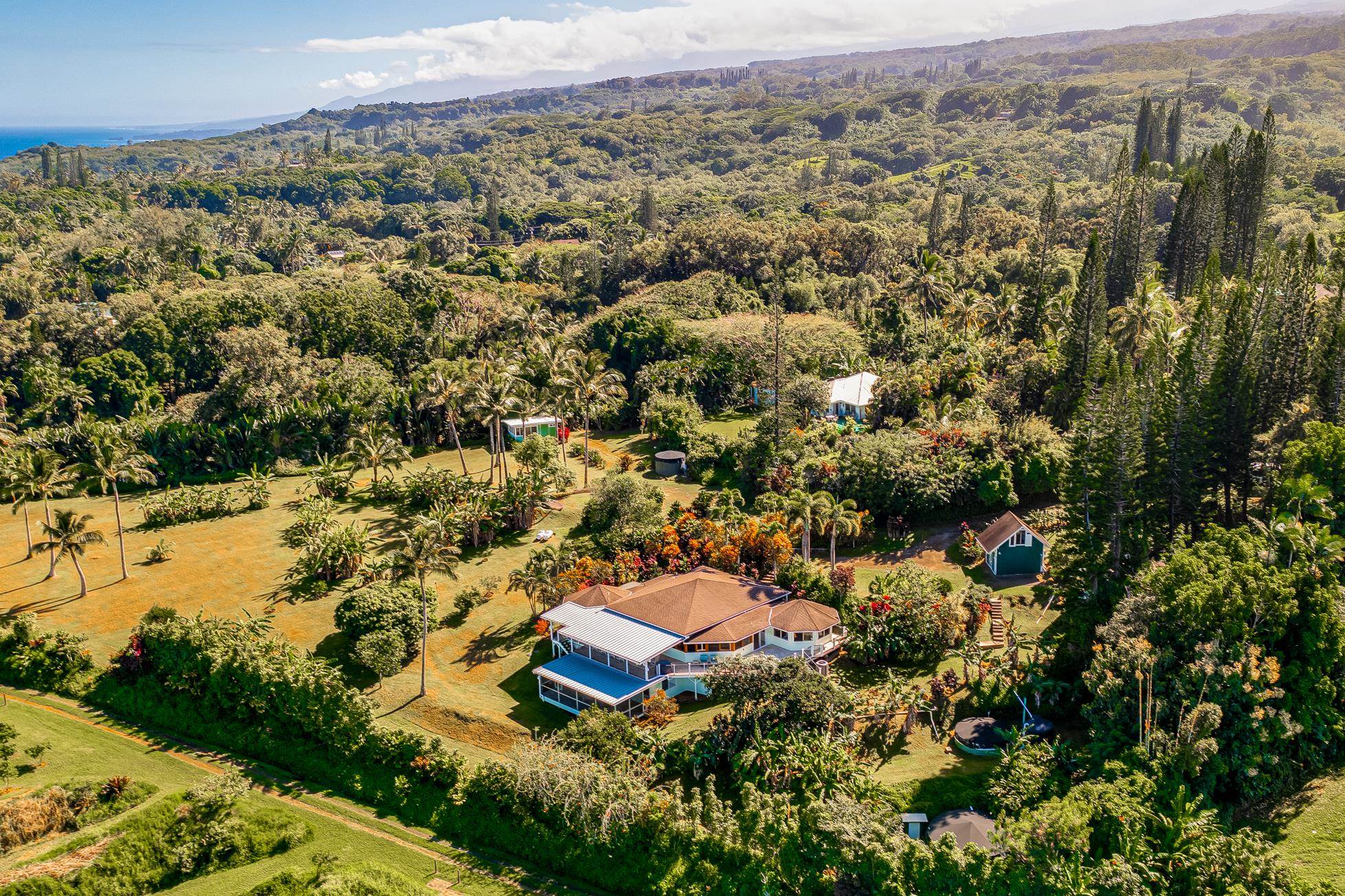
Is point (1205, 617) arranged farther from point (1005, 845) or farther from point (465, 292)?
point (465, 292)

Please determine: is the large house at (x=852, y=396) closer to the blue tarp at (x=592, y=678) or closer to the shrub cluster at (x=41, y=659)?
the blue tarp at (x=592, y=678)

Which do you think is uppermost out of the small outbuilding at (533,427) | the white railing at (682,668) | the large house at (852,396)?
the large house at (852,396)

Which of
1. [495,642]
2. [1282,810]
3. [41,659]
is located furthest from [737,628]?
[41,659]

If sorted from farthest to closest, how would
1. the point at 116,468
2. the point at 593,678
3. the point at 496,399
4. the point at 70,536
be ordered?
1. the point at 496,399
2. the point at 116,468
3. the point at 70,536
4. the point at 593,678

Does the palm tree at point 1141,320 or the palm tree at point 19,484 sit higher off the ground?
the palm tree at point 1141,320

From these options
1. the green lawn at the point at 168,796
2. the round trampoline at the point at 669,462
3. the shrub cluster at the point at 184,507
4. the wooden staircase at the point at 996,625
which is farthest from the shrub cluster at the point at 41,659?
the wooden staircase at the point at 996,625

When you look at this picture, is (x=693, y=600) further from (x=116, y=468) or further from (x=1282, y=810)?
(x=116, y=468)
